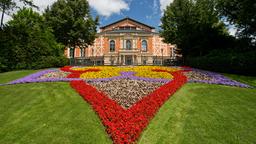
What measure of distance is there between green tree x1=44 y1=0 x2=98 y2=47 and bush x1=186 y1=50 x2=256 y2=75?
68.8ft

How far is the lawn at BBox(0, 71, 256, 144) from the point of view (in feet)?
22.3

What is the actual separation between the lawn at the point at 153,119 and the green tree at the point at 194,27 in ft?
52.2

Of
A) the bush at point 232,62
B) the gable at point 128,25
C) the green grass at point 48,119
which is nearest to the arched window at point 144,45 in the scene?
the gable at point 128,25

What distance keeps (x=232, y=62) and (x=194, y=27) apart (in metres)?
10.2

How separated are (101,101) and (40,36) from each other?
65.6 feet

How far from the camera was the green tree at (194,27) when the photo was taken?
26.0 meters

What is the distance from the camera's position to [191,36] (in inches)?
1083

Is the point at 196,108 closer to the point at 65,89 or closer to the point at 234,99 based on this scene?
the point at 234,99

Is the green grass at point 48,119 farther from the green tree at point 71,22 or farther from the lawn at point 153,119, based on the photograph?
the green tree at point 71,22

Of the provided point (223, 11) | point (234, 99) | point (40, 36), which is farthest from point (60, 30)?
point (234, 99)

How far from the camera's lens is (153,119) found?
796cm

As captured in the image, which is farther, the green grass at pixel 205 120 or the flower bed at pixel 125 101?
the flower bed at pixel 125 101

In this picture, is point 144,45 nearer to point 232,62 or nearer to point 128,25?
point 128,25

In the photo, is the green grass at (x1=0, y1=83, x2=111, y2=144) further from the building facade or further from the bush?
the building facade
